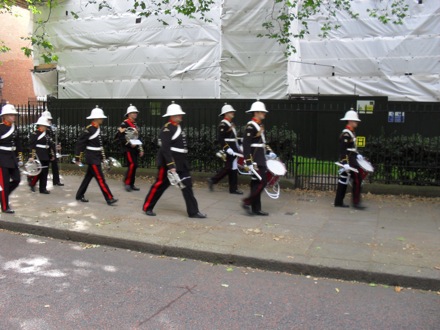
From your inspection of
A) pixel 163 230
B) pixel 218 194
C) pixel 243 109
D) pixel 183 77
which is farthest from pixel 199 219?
pixel 183 77

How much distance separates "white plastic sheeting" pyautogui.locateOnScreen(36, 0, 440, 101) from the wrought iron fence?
2493 mm

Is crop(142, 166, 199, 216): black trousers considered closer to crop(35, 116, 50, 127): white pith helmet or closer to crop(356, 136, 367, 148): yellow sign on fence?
crop(35, 116, 50, 127): white pith helmet

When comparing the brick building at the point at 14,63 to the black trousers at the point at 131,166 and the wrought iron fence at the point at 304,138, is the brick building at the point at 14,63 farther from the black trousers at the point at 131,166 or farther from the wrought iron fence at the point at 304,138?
the black trousers at the point at 131,166

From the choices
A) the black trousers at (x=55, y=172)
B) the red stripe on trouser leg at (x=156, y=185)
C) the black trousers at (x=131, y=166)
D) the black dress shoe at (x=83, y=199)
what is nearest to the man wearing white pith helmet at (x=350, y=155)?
the red stripe on trouser leg at (x=156, y=185)

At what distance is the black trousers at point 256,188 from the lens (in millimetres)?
Result: 7293

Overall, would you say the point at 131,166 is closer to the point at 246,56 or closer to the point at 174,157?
the point at 174,157

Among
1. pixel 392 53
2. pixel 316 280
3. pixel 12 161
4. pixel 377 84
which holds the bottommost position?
pixel 316 280

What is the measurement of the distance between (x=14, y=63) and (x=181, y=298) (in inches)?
1331

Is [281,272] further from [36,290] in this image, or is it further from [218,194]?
[218,194]

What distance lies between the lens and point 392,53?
1473 centimetres

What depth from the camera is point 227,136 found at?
9156 mm

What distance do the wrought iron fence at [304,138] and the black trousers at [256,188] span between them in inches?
97.8

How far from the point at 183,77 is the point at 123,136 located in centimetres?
733

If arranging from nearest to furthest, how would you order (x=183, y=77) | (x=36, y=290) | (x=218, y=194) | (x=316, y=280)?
(x=36, y=290) → (x=316, y=280) → (x=218, y=194) → (x=183, y=77)
